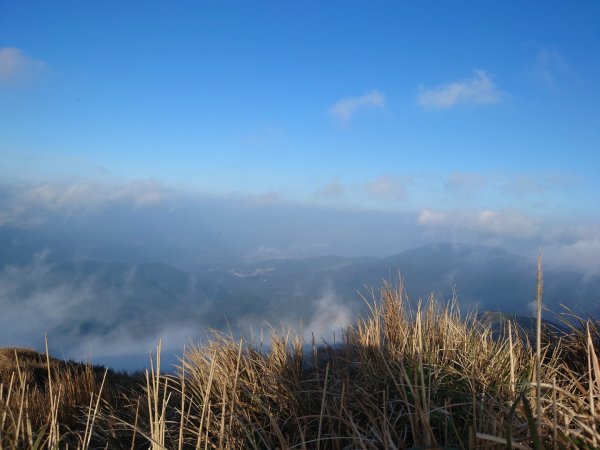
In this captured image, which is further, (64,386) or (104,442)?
(64,386)

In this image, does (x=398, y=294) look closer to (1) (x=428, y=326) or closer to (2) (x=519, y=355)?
(1) (x=428, y=326)

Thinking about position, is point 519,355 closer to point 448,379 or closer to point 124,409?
point 448,379

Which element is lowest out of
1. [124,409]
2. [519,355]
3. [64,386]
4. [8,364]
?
[8,364]

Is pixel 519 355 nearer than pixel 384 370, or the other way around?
pixel 384 370

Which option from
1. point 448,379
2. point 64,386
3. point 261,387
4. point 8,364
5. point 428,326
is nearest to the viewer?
point 448,379

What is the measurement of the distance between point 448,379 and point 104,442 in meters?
2.70

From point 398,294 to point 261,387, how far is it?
67.4 inches

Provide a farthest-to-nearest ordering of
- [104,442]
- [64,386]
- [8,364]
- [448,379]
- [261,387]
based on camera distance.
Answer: [8,364]
[64,386]
[261,387]
[104,442]
[448,379]

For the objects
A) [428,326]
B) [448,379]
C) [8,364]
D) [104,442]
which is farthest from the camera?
[8,364]

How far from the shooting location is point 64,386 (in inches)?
163

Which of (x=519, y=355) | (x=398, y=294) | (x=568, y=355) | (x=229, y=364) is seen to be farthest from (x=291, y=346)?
(x=568, y=355)

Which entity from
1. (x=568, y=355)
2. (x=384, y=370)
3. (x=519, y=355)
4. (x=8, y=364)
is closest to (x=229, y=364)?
(x=384, y=370)

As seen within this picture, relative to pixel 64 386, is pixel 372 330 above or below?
above

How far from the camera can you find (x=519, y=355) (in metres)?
3.37
